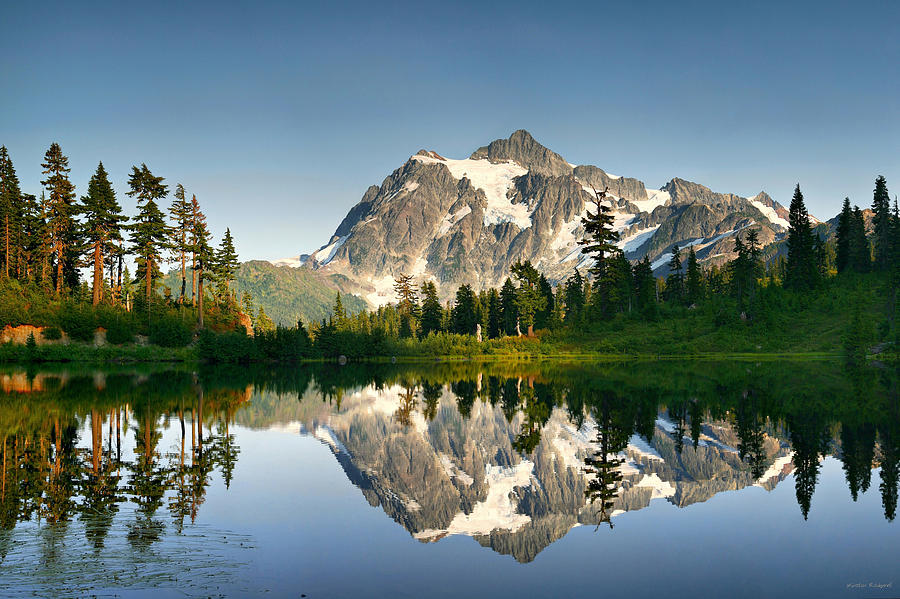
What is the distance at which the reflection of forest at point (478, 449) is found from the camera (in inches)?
515

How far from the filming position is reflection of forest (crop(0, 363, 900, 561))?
13078 mm

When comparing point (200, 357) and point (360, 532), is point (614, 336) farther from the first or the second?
point (360, 532)

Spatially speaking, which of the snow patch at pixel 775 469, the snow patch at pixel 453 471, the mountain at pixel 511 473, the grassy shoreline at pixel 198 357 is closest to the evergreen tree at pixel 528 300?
the grassy shoreline at pixel 198 357

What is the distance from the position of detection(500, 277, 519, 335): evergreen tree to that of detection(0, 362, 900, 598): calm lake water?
83.4 metres

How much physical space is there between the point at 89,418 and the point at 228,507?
1472cm

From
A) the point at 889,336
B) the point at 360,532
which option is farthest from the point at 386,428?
the point at 889,336

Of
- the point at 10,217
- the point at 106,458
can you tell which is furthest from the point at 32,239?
the point at 106,458

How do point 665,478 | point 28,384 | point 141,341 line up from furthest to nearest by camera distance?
1. point 141,341
2. point 28,384
3. point 665,478

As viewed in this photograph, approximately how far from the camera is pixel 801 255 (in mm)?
99375

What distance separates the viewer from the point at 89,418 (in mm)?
24469

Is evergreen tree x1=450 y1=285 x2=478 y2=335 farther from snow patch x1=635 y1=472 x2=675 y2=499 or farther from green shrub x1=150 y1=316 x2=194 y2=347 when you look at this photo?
snow patch x1=635 y1=472 x2=675 y2=499

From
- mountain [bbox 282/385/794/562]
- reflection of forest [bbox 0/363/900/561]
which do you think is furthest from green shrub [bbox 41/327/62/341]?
mountain [bbox 282/385/794/562]

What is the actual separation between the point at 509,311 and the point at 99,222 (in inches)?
2639

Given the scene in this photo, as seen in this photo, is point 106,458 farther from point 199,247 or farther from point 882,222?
point 882,222
